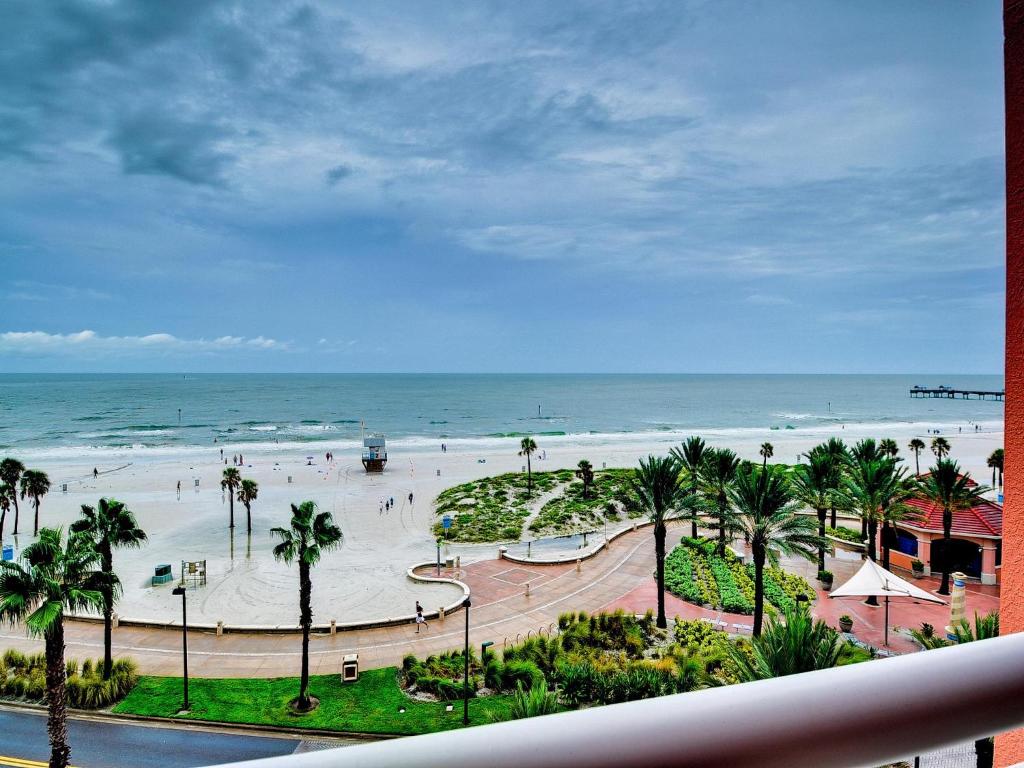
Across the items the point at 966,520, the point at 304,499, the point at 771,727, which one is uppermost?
the point at 771,727

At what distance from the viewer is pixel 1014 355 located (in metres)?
1.80

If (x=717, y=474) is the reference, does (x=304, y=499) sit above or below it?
below

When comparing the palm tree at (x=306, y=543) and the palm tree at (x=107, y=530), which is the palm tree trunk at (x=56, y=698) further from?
the palm tree at (x=306, y=543)

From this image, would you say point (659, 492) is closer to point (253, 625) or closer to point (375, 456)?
point (253, 625)

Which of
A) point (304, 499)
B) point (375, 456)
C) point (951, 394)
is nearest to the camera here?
point (304, 499)

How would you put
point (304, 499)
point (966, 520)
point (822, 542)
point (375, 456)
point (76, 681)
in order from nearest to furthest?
1. point (76, 681)
2. point (822, 542)
3. point (966, 520)
4. point (304, 499)
5. point (375, 456)

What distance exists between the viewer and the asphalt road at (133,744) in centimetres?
1488

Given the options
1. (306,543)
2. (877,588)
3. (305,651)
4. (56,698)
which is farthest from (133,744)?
(877,588)

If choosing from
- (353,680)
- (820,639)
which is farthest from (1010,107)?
(353,680)

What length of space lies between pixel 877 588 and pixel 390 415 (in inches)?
3781

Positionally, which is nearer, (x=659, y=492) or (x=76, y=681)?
(x=76, y=681)

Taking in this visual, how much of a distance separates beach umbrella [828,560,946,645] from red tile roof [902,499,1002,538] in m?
8.28

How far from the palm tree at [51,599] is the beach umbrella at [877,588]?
21.2 meters

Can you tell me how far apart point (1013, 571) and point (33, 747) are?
21.4 metres
